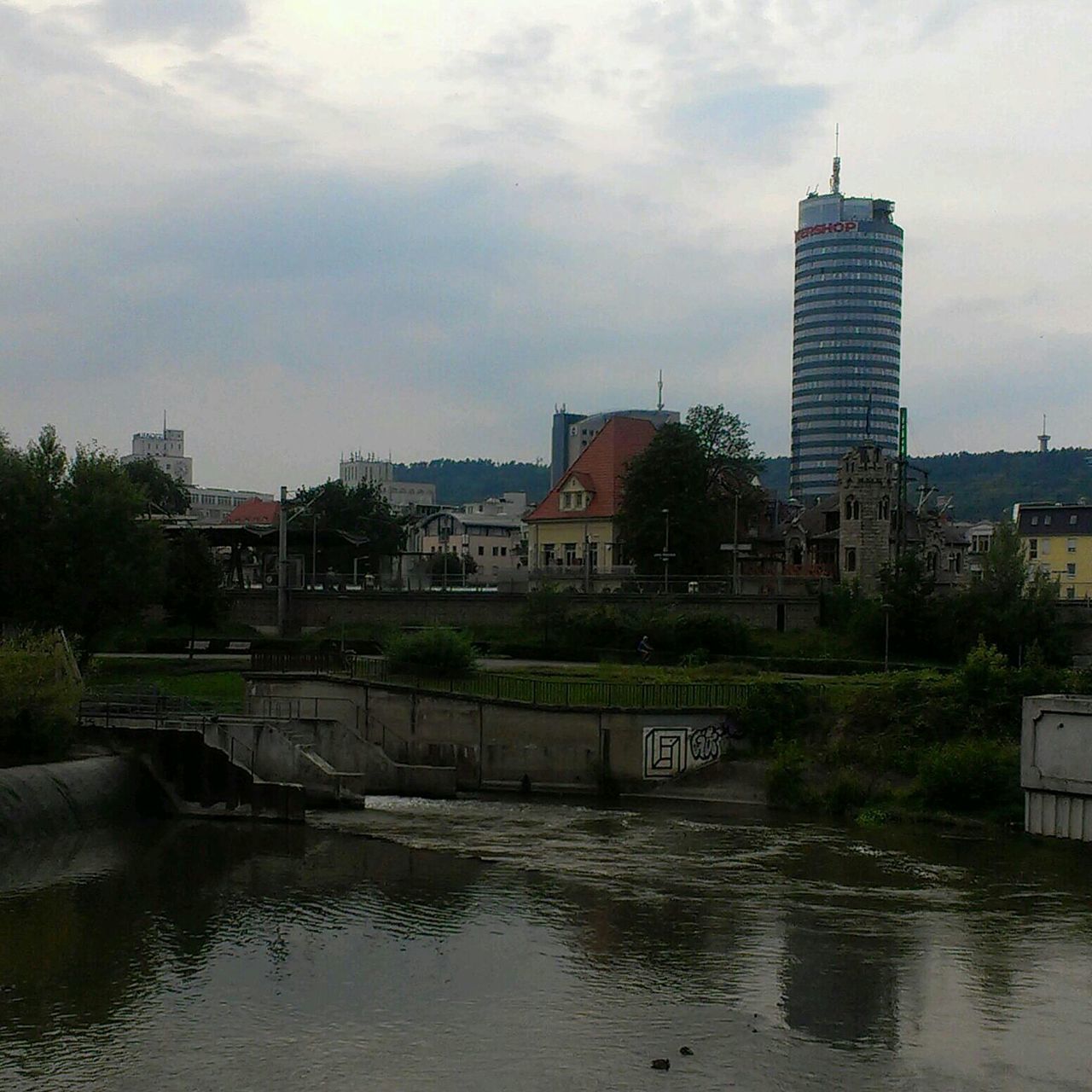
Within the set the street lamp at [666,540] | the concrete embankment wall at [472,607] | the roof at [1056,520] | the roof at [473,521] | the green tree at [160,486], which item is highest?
the green tree at [160,486]

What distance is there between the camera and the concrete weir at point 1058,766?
42.1 m

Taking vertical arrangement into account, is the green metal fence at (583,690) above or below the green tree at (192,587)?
below

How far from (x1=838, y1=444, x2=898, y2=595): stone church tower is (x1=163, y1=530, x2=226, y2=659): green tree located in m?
41.8

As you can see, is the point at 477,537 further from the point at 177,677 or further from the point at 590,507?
the point at 177,677

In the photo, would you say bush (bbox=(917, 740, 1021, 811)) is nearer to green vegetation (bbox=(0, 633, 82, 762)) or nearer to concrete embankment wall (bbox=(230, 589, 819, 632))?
green vegetation (bbox=(0, 633, 82, 762))

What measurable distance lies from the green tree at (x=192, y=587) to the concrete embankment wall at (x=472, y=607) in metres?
5.78

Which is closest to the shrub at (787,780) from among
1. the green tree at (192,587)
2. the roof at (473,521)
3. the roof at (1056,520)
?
the green tree at (192,587)

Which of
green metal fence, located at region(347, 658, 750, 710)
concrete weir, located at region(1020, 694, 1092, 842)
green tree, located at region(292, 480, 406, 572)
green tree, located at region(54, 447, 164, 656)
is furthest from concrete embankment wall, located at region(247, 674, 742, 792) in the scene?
green tree, located at region(292, 480, 406, 572)

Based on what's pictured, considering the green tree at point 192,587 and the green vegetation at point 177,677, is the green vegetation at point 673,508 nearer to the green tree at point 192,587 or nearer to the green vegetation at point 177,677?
the green tree at point 192,587

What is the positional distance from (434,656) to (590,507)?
61.6 m

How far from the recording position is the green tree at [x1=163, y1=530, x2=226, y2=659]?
253 feet

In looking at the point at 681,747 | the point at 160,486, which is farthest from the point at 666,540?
the point at 160,486

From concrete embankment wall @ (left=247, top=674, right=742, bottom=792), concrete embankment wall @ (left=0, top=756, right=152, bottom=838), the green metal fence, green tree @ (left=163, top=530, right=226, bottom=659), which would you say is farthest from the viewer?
green tree @ (left=163, top=530, right=226, bottom=659)

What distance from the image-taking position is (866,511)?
97.9m
